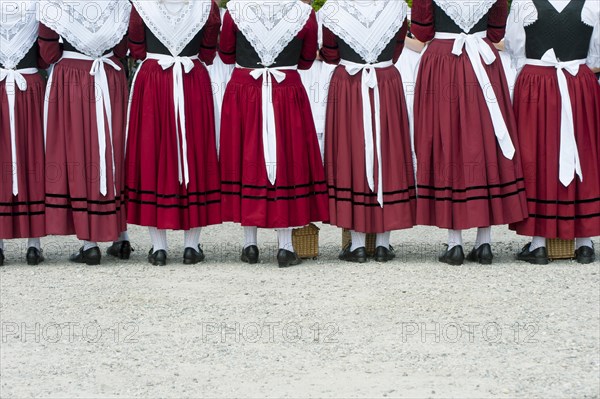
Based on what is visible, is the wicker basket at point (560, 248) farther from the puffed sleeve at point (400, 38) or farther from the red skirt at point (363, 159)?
the puffed sleeve at point (400, 38)

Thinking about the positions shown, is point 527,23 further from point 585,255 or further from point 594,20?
point 585,255

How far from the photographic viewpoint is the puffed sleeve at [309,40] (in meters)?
6.96

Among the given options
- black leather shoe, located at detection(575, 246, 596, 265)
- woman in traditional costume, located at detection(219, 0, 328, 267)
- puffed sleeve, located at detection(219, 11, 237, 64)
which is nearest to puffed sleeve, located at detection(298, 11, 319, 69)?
woman in traditional costume, located at detection(219, 0, 328, 267)

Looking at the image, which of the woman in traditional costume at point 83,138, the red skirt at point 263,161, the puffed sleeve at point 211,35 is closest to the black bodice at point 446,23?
the red skirt at point 263,161

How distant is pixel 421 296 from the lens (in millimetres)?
Answer: 6000

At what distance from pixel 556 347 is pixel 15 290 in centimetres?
300

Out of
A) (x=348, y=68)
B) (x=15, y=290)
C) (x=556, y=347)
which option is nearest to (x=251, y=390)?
(x=556, y=347)

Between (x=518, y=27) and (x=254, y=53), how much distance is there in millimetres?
1559

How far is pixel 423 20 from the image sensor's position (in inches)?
268

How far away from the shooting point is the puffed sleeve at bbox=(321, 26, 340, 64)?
6.95 meters

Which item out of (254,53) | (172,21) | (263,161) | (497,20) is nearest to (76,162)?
(172,21)

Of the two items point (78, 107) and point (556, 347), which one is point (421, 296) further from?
point (78, 107)

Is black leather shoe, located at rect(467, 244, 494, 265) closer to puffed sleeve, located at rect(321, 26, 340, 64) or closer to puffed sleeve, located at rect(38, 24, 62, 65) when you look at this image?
puffed sleeve, located at rect(321, 26, 340, 64)

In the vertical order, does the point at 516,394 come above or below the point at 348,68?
below
